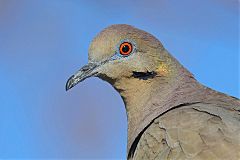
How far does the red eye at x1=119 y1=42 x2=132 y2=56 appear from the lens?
6.34 meters

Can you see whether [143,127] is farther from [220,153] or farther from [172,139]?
[220,153]

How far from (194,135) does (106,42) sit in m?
1.34

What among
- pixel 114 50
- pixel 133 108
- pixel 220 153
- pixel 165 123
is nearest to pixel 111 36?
pixel 114 50

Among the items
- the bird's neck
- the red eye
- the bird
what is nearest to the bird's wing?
the bird

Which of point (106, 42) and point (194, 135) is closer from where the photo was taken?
point (194, 135)

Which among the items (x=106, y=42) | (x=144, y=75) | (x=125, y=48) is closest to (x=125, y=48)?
(x=125, y=48)

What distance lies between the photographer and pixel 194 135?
17.7 ft

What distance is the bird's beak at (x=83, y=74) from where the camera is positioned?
6.32 metres

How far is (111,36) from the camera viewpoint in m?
6.36

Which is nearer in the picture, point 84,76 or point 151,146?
point 151,146

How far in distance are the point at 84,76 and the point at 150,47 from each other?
601 millimetres

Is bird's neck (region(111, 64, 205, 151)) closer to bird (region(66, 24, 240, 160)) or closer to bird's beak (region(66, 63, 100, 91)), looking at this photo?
bird (region(66, 24, 240, 160))

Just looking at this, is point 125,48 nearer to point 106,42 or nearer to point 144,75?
point 106,42

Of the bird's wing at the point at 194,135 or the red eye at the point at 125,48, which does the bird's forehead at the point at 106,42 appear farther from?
the bird's wing at the point at 194,135
